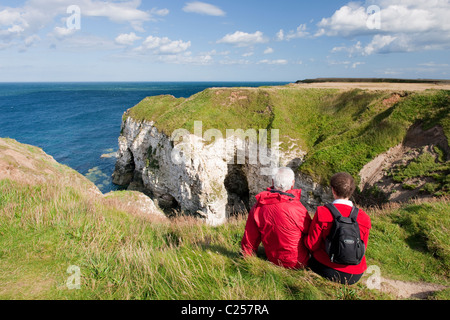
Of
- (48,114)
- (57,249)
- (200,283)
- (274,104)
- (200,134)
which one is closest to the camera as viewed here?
(200,283)

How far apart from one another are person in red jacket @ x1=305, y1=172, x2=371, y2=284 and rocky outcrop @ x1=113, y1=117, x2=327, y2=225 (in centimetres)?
1686

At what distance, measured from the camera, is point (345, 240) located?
3949 mm

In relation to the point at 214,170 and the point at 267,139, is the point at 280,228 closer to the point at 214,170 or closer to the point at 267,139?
the point at 214,170

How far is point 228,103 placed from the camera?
31.1m

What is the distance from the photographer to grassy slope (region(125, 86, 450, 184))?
20.1m

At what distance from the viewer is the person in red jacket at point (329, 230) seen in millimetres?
4273

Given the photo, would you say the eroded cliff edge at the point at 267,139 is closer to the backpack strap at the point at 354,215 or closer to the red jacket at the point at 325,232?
the red jacket at the point at 325,232

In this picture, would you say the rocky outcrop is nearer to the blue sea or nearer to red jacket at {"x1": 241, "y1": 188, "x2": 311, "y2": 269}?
the blue sea
